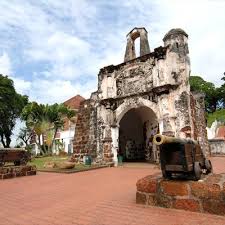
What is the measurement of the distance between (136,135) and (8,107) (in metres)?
18.2

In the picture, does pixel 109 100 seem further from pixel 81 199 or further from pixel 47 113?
pixel 47 113

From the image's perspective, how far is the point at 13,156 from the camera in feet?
29.0

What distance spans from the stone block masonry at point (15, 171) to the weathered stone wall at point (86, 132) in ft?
13.4

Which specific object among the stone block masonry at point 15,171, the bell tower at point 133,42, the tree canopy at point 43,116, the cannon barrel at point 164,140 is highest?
the bell tower at point 133,42

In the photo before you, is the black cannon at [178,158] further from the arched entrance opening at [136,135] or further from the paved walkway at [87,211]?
the arched entrance opening at [136,135]

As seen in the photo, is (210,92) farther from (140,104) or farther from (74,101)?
(140,104)

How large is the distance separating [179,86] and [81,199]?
701cm

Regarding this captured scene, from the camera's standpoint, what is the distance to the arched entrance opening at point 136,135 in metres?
14.7

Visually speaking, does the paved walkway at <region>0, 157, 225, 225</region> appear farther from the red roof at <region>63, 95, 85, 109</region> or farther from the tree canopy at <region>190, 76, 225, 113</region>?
the tree canopy at <region>190, 76, 225, 113</region>

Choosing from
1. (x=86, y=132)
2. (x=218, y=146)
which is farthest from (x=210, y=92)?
(x=86, y=132)

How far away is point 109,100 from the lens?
12141 millimetres

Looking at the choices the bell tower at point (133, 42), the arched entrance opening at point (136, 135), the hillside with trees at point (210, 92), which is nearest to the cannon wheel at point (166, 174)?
the bell tower at point (133, 42)

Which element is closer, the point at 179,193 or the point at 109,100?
the point at 179,193

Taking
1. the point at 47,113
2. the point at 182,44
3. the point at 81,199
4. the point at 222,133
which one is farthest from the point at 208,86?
the point at 81,199
